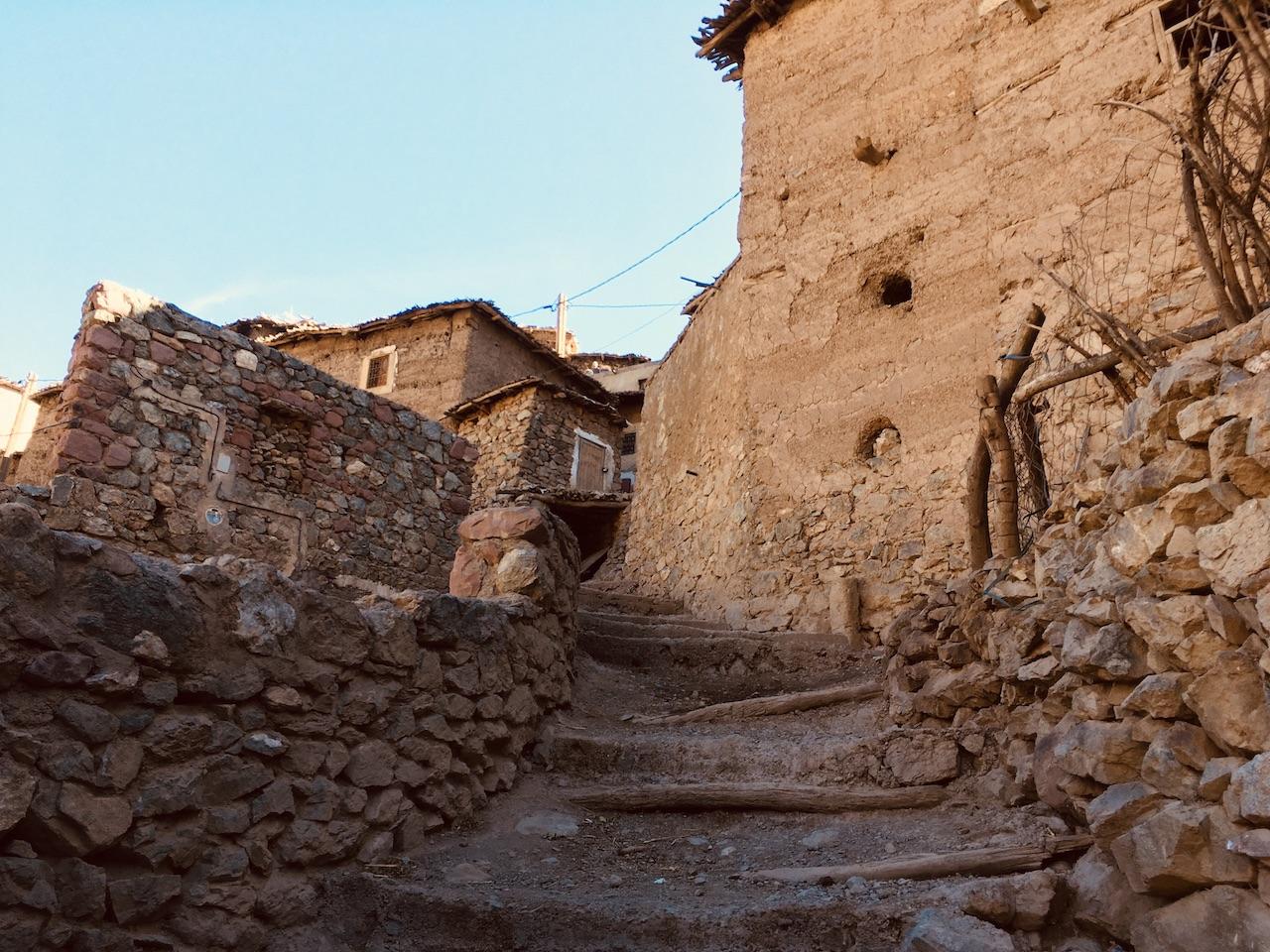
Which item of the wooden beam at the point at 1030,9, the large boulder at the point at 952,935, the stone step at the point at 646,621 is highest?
the wooden beam at the point at 1030,9

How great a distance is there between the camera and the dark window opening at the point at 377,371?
664 inches

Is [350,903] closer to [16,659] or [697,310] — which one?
[16,659]

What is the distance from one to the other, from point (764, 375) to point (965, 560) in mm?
2617

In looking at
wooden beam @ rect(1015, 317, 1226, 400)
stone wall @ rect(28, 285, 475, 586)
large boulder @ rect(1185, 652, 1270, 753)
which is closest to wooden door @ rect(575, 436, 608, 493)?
stone wall @ rect(28, 285, 475, 586)

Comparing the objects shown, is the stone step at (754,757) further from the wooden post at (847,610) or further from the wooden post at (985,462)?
the wooden post at (847,610)

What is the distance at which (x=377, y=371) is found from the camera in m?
17.0

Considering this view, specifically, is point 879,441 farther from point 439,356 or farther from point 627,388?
point 627,388

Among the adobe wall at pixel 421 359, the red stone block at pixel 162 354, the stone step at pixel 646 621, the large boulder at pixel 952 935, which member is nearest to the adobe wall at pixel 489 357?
the adobe wall at pixel 421 359

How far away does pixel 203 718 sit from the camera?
2836 mm

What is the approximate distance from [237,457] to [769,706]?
4.05 m

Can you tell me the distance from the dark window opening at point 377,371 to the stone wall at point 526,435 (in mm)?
2467

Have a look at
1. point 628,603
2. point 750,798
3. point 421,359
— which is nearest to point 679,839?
point 750,798

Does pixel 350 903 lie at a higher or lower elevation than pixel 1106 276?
lower

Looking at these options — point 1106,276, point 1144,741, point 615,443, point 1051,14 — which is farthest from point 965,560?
point 615,443
